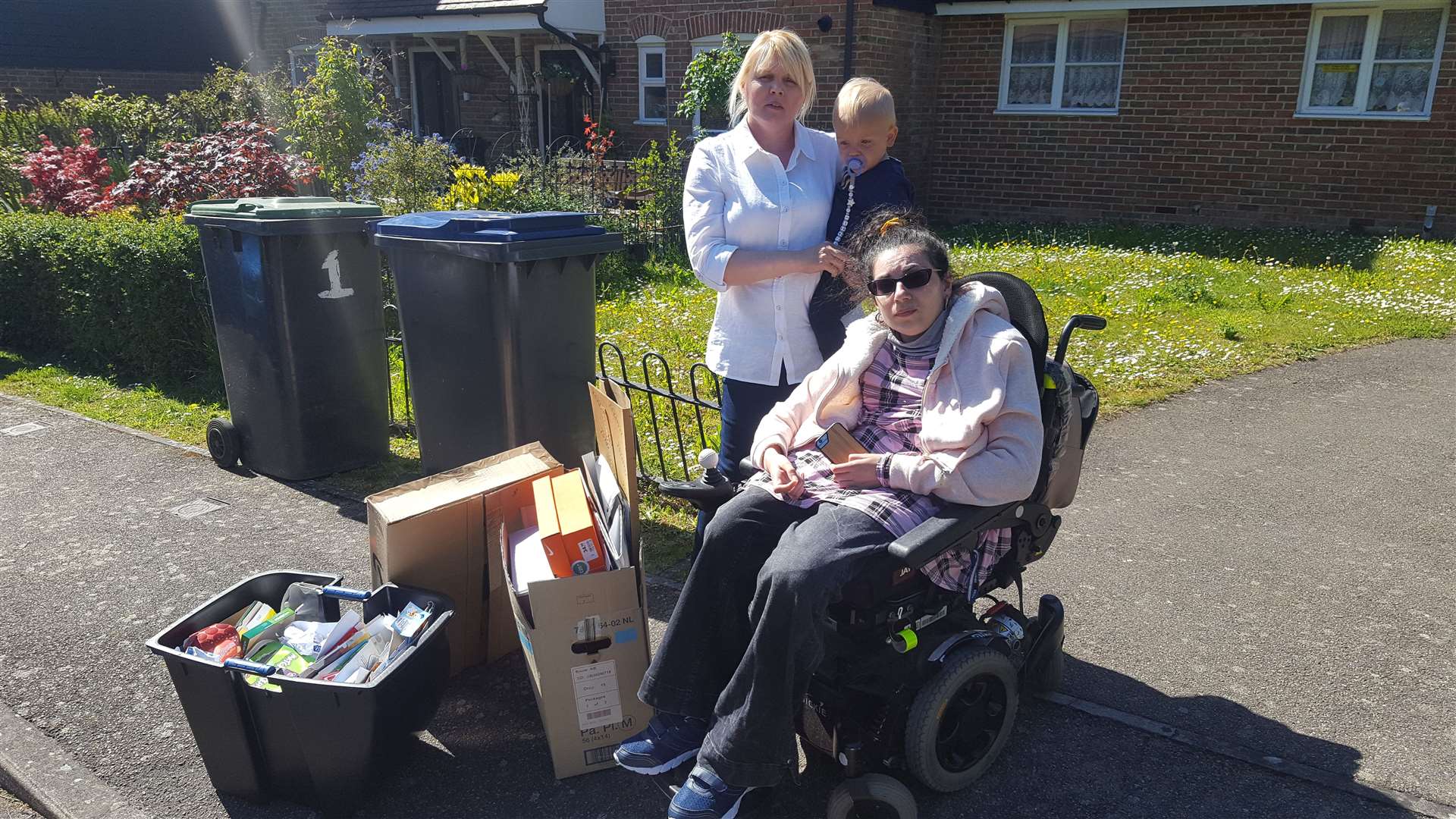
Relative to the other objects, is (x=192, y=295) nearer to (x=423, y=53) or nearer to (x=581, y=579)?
(x=581, y=579)

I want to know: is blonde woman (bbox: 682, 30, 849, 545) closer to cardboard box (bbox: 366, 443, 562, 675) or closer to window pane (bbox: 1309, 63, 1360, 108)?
cardboard box (bbox: 366, 443, 562, 675)

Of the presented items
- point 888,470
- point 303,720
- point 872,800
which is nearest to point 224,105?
point 303,720

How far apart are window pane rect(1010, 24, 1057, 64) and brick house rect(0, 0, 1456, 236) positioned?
0.8 inches

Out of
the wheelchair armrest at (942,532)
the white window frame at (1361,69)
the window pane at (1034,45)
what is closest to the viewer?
the wheelchair armrest at (942,532)

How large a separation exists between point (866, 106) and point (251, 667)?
7.68 ft

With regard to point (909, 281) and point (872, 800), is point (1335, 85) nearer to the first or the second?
point (909, 281)

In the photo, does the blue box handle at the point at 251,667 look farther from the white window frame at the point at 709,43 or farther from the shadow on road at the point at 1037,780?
the white window frame at the point at 709,43

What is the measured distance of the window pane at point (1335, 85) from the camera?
11867mm

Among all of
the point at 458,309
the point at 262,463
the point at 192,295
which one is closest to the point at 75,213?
the point at 192,295

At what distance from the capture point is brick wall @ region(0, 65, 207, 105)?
18.6 metres

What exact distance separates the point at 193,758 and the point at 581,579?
4.49ft

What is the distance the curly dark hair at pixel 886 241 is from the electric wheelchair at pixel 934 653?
0.22 metres

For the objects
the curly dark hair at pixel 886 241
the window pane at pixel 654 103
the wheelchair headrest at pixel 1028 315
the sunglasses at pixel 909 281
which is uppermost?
the window pane at pixel 654 103

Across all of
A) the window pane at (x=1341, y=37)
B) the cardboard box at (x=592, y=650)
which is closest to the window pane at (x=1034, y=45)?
the window pane at (x=1341, y=37)
